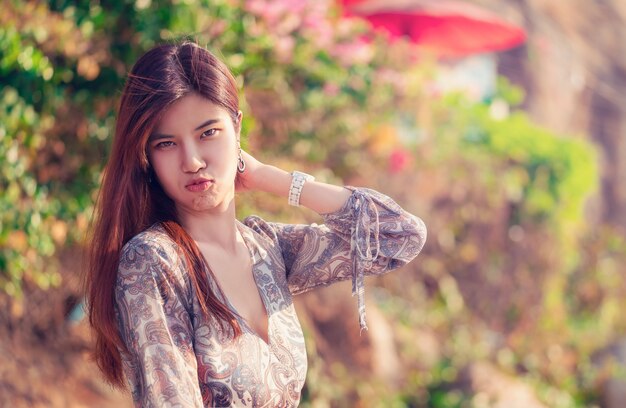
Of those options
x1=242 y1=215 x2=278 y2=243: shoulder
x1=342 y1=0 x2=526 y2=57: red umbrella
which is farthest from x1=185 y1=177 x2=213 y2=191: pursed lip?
x1=342 y1=0 x2=526 y2=57: red umbrella

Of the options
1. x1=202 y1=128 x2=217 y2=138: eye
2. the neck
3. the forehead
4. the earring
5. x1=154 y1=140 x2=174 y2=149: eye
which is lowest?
the neck

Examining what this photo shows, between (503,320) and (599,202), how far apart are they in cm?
520

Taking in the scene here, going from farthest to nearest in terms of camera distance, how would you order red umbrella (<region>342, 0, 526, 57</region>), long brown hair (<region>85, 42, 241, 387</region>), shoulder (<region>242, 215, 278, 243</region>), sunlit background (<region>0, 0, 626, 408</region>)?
red umbrella (<region>342, 0, 526, 57</region>) < sunlit background (<region>0, 0, 626, 408</region>) < shoulder (<region>242, 215, 278, 243</region>) < long brown hair (<region>85, 42, 241, 387</region>)

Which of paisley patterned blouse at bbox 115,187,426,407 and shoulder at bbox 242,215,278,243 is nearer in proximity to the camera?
paisley patterned blouse at bbox 115,187,426,407

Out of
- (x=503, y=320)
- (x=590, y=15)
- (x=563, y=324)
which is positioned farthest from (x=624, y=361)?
(x=590, y=15)

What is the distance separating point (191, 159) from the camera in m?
1.98

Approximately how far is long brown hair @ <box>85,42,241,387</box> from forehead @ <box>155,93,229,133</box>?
14 mm

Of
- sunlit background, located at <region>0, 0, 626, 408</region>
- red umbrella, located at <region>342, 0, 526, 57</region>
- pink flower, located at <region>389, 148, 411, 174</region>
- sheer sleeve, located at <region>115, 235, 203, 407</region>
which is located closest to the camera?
sheer sleeve, located at <region>115, 235, 203, 407</region>

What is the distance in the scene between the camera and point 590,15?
43.9 ft

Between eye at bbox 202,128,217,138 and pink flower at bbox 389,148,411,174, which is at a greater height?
eye at bbox 202,128,217,138

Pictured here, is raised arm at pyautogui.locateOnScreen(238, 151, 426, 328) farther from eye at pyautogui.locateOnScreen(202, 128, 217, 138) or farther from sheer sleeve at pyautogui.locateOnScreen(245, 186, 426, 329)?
eye at pyautogui.locateOnScreen(202, 128, 217, 138)

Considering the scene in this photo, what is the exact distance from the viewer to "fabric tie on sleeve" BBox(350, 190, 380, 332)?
2307 millimetres

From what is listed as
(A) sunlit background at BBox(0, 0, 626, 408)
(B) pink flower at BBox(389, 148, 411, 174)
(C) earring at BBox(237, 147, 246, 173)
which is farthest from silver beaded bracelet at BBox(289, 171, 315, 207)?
(B) pink flower at BBox(389, 148, 411, 174)

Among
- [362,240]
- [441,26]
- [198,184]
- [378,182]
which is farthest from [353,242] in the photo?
[441,26]
